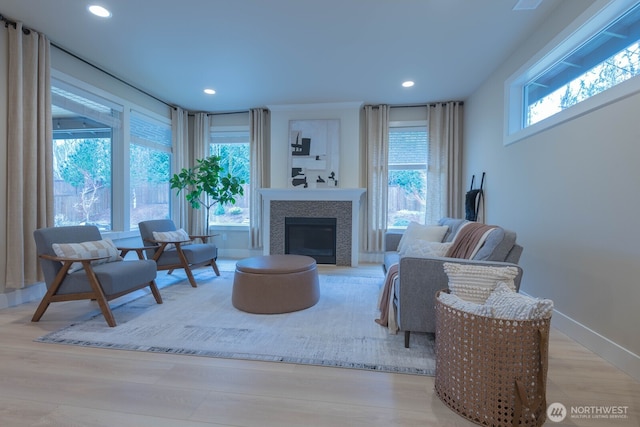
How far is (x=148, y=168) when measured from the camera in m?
4.74

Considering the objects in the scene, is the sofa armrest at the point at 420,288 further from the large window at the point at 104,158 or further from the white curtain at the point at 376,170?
the large window at the point at 104,158

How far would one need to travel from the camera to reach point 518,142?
10.2 ft

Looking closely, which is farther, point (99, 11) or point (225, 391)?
point (99, 11)

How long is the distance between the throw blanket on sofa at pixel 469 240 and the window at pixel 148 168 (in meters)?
4.26

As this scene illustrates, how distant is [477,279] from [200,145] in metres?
5.10

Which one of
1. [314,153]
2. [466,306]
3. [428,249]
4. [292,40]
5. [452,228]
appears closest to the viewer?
[466,306]

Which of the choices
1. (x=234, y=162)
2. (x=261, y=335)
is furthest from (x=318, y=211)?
(x=261, y=335)

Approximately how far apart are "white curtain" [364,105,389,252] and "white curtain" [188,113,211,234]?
2873mm

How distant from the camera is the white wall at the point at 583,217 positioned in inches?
71.0

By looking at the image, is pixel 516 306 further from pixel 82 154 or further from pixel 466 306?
pixel 82 154

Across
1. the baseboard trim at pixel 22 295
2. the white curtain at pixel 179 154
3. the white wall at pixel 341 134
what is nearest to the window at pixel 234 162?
the white curtain at pixel 179 154

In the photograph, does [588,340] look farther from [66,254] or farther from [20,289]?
[20,289]

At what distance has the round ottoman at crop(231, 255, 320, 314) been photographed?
267cm

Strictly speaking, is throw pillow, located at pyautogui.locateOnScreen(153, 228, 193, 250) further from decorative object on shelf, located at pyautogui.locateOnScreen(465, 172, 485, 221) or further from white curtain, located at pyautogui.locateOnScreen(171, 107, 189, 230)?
decorative object on shelf, located at pyautogui.locateOnScreen(465, 172, 485, 221)
